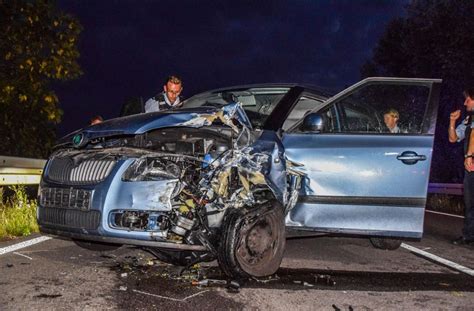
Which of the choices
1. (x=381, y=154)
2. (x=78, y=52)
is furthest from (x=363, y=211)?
(x=78, y=52)

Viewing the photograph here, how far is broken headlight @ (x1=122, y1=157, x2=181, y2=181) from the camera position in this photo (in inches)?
161

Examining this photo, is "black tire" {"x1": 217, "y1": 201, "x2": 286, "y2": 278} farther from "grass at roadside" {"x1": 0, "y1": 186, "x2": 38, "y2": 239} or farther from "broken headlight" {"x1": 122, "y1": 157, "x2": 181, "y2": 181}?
"grass at roadside" {"x1": 0, "y1": 186, "x2": 38, "y2": 239}

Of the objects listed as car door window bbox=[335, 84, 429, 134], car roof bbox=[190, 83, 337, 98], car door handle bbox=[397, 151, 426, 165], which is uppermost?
car roof bbox=[190, 83, 337, 98]

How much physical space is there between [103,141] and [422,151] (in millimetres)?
2869

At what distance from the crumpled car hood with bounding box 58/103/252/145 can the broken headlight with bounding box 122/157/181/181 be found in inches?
10.0

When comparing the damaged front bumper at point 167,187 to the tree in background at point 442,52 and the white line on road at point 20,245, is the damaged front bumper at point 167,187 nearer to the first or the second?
the white line on road at point 20,245

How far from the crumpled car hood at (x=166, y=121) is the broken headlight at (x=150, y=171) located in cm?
25

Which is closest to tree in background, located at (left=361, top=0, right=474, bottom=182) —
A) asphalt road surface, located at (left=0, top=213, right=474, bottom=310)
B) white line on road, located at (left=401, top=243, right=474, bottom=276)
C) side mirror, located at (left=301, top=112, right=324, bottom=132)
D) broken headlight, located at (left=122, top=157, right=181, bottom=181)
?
white line on road, located at (left=401, top=243, right=474, bottom=276)

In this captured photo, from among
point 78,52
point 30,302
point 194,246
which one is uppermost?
point 78,52

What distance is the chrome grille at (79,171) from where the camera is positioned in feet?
13.6

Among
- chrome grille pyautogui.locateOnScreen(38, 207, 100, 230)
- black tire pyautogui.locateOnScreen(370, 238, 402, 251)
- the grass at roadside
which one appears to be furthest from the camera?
the grass at roadside

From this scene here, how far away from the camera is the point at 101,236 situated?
4.07 metres

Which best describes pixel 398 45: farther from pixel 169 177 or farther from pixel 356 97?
pixel 169 177

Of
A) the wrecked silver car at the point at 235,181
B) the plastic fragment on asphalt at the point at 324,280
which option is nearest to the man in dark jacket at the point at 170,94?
the wrecked silver car at the point at 235,181
